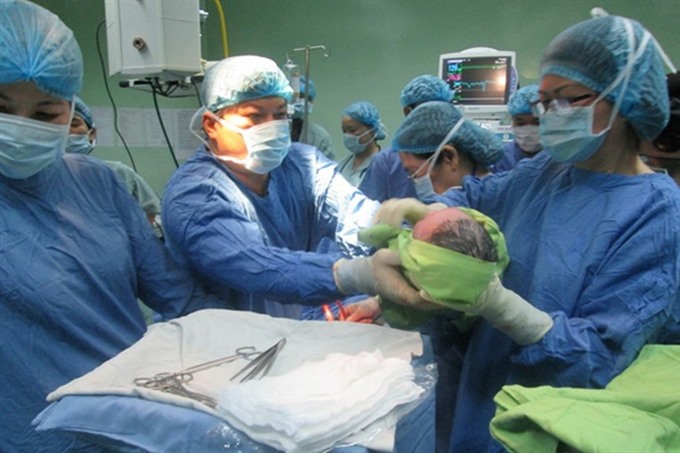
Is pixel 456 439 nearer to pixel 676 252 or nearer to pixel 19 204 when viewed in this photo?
pixel 676 252

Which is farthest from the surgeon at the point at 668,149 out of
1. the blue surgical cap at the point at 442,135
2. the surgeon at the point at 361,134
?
the surgeon at the point at 361,134

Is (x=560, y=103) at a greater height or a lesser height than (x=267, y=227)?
greater

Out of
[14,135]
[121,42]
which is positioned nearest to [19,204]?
[14,135]

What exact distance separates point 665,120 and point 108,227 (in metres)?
1.16

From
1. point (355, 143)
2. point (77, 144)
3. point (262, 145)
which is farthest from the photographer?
point (355, 143)


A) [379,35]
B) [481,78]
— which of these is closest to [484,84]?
[481,78]

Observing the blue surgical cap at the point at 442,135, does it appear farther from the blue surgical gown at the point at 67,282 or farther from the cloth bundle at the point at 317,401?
the cloth bundle at the point at 317,401

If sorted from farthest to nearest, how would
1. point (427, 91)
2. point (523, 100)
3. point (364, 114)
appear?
1. point (364, 114)
2. point (427, 91)
3. point (523, 100)

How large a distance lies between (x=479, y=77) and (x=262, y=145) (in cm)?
230

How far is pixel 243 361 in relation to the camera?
0.77 m

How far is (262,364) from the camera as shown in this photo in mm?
755

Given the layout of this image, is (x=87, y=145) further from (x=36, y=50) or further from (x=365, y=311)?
(x=365, y=311)

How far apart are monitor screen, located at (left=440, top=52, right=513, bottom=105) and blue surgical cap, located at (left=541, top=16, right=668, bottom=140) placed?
2.26 metres

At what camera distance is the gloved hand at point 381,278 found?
0.91m
